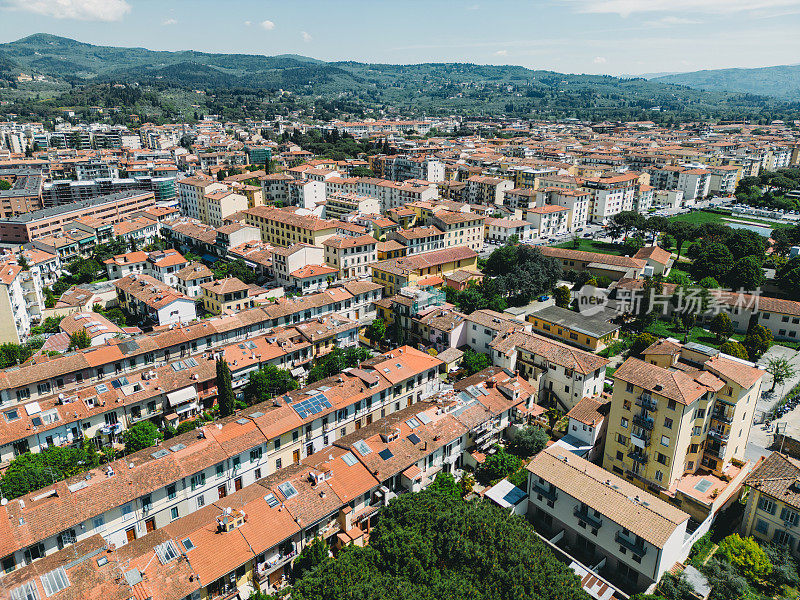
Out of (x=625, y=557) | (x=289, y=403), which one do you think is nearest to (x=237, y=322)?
(x=289, y=403)

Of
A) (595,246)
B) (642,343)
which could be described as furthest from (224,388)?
(595,246)

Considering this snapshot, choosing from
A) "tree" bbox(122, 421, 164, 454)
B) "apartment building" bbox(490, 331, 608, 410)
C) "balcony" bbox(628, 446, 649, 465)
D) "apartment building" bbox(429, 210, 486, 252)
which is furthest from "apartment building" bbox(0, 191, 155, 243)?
"balcony" bbox(628, 446, 649, 465)

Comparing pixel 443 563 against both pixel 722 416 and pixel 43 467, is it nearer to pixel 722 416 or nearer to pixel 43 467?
pixel 722 416

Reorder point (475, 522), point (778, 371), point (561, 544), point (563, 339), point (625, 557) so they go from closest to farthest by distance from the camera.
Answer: point (475, 522), point (625, 557), point (561, 544), point (778, 371), point (563, 339)

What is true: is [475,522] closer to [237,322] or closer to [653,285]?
[237,322]

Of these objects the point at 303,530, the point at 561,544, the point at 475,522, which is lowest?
the point at 561,544

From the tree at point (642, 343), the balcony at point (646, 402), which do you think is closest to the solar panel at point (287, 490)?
the balcony at point (646, 402)
